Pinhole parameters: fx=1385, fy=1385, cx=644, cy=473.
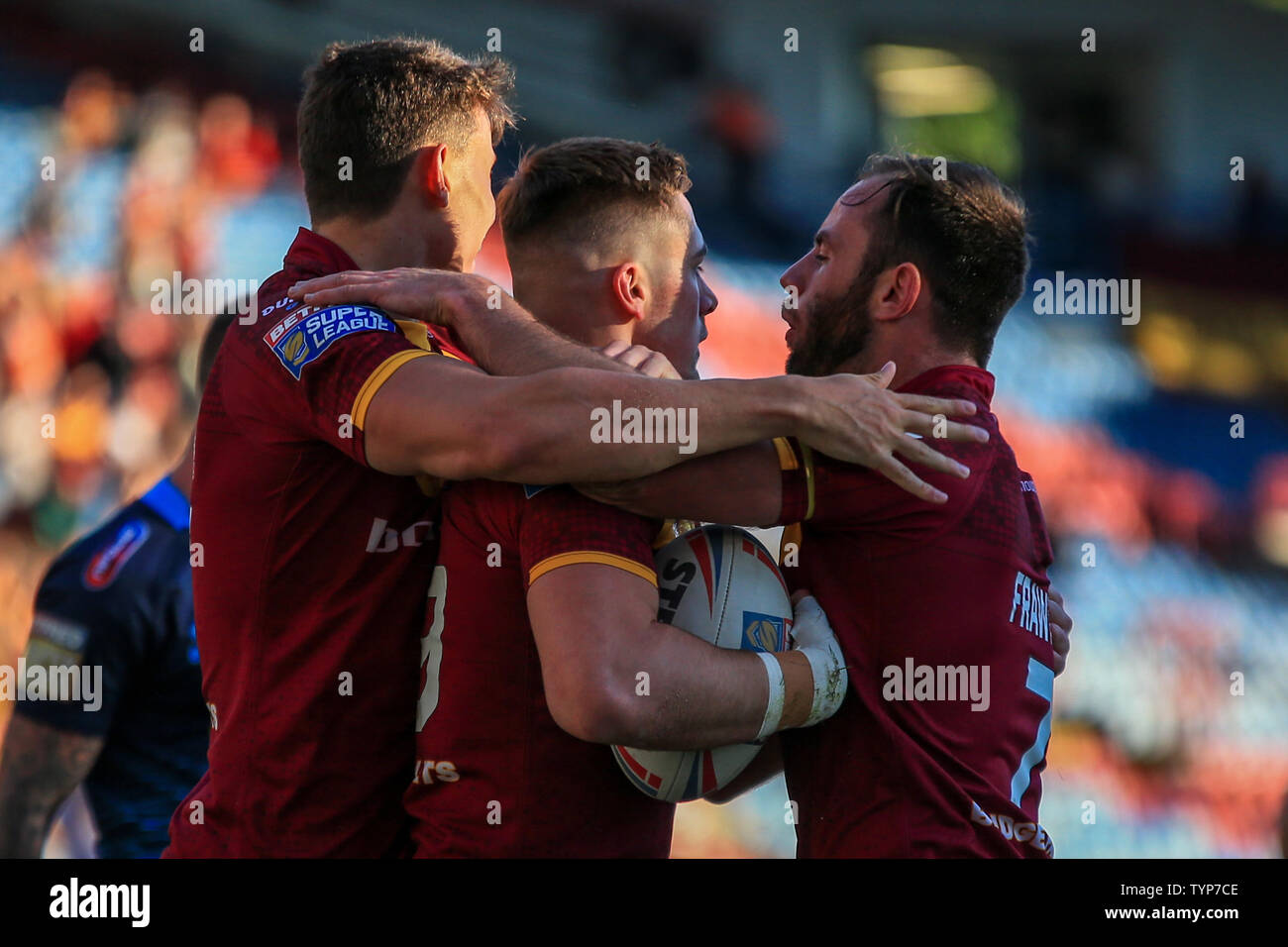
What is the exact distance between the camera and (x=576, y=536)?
251cm

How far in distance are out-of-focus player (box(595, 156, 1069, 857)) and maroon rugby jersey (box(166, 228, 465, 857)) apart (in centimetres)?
58

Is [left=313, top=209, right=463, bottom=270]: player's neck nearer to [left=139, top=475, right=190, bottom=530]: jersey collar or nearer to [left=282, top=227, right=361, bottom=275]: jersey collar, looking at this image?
[left=282, top=227, right=361, bottom=275]: jersey collar

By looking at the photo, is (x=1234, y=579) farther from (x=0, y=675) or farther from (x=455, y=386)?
(x=455, y=386)

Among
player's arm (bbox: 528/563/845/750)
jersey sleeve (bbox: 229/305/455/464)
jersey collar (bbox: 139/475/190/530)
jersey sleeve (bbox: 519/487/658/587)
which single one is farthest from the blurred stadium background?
player's arm (bbox: 528/563/845/750)

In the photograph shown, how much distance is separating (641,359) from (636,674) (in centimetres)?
71

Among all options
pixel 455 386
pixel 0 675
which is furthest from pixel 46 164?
pixel 455 386

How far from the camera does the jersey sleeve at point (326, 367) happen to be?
2641 millimetres

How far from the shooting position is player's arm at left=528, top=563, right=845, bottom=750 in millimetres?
2395

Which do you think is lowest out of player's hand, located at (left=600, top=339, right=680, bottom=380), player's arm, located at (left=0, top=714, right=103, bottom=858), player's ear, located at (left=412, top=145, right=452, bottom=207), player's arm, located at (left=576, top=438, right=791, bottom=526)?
player's arm, located at (left=0, top=714, right=103, bottom=858)

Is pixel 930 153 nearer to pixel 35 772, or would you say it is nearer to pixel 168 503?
pixel 168 503

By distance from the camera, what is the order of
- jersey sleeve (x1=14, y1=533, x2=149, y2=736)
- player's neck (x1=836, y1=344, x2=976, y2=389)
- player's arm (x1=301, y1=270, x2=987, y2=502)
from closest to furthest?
player's arm (x1=301, y1=270, x2=987, y2=502)
player's neck (x1=836, y1=344, x2=976, y2=389)
jersey sleeve (x1=14, y1=533, x2=149, y2=736)

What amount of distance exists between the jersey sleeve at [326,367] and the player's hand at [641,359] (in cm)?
35

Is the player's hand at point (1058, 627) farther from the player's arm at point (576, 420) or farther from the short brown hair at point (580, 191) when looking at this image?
the short brown hair at point (580, 191)
